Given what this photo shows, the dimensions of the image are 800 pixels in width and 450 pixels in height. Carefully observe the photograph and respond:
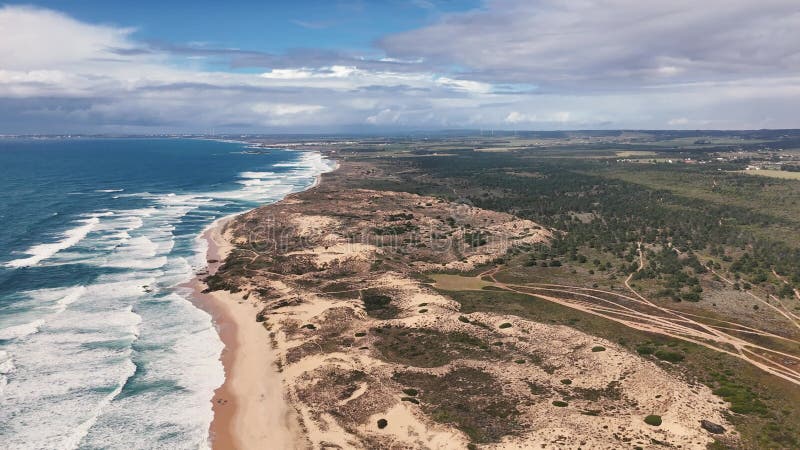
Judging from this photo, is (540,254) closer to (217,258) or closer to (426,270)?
(426,270)

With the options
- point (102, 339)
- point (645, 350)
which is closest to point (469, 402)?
point (645, 350)

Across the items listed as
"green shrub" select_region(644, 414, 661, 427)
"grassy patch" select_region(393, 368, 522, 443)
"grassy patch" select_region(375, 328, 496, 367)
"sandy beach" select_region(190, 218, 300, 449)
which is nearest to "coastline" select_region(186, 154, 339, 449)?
"sandy beach" select_region(190, 218, 300, 449)

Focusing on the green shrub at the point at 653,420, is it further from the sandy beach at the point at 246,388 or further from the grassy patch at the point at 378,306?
the grassy patch at the point at 378,306

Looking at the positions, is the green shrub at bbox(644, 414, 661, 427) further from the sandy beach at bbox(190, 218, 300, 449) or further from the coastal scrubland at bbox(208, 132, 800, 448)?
the sandy beach at bbox(190, 218, 300, 449)

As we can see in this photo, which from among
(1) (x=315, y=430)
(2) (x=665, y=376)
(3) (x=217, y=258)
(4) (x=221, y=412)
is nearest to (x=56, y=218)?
(3) (x=217, y=258)

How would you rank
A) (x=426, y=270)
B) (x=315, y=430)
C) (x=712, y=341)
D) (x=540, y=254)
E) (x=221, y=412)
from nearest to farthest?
(x=315, y=430)
(x=221, y=412)
(x=712, y=341)
(x=426, y=270)
(x=540, y=254)

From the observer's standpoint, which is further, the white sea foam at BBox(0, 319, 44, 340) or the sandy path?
the white sea foam at BBox(0, 319, 44, 340)

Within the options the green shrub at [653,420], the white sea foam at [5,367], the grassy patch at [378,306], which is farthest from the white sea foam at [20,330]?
the green shrub at [653,420]

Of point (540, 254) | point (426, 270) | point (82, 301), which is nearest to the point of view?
point (82, 301)
